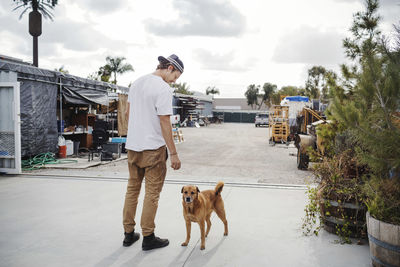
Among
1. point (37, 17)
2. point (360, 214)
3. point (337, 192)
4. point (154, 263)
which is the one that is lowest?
point (154, 263)

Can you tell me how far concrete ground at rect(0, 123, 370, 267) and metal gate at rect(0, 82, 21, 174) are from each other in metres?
0.77

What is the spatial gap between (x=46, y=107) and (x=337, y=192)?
9189 mm

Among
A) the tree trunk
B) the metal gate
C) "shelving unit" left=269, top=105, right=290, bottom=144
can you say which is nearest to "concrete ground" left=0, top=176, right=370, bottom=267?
the metal gate

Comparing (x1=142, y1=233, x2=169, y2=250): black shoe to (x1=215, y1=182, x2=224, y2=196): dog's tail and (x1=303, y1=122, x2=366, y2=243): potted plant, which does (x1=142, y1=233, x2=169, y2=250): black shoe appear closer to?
(x1=215, y1=182, x2=224, y2=196): dog's tail

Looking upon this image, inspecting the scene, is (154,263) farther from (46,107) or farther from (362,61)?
(46,107)

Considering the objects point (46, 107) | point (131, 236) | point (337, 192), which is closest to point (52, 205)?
point (131, 236)

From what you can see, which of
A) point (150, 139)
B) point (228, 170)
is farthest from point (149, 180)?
point (228, 170)

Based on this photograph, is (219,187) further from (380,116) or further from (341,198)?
(380,116)

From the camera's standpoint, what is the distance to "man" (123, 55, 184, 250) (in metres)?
3.15

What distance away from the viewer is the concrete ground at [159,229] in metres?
3.02

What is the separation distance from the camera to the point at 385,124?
247cm

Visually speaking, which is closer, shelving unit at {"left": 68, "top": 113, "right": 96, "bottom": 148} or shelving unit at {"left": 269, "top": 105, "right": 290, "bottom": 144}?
shelving unit at {"left": 68, "top": 113, "right": 96, "bottom": 148}

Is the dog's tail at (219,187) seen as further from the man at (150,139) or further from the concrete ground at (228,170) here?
the concrete ground at (228,170)

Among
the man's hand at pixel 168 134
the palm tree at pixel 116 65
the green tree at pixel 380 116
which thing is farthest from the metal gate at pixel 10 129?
the palm tree at pixel 116 65
